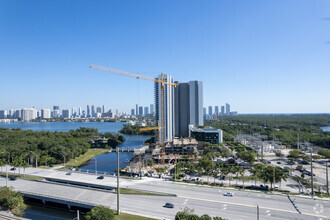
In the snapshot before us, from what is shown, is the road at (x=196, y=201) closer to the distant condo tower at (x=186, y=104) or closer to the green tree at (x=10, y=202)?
the green tree at (x=10, y=202)

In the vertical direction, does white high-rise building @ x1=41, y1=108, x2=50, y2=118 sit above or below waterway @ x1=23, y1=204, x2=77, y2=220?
above

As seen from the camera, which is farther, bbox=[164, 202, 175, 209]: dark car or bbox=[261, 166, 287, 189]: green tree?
bbox=[261, 166, 287, 189]: green tree

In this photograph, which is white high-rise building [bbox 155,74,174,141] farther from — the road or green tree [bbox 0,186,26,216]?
green tree [bbox 0,186,26,216]

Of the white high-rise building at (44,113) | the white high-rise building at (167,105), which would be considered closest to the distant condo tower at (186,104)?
the white high-rise building at (167,105)

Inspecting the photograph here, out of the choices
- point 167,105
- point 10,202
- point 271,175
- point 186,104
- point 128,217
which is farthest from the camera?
point 186,104

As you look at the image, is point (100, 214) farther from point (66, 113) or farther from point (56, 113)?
point (56, 113)

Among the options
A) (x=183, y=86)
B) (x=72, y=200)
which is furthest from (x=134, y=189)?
(x=183, y=86)

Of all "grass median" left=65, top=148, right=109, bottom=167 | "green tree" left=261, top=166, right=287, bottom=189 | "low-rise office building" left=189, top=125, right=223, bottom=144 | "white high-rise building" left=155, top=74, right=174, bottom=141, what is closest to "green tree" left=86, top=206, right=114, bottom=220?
"green tree" left=261, top=166, right=287, bottom=189

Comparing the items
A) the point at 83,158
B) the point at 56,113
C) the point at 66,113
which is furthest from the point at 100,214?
the point at 56,113
